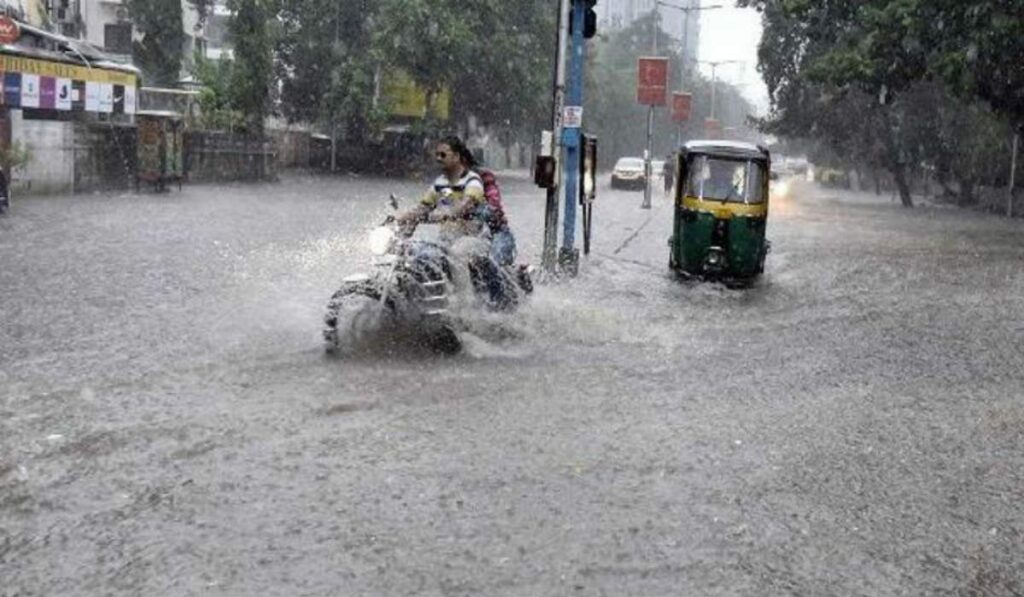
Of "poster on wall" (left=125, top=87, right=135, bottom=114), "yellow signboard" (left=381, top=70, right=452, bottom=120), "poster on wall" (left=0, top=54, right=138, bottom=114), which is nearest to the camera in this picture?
"poster on wall" (left=0, top=54, right=138, bottom=114)

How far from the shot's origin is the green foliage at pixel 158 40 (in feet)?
162

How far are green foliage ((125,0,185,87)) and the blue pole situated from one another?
3752cm

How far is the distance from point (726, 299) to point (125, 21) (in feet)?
156

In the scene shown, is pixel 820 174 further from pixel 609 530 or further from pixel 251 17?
pixel 609 530

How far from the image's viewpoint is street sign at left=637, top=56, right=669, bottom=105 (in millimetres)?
32938

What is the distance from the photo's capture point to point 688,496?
561 cm

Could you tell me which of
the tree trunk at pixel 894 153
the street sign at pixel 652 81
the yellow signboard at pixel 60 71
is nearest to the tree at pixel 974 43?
the street sign at pixel 652 81

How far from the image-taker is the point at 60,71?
2662 centimetres

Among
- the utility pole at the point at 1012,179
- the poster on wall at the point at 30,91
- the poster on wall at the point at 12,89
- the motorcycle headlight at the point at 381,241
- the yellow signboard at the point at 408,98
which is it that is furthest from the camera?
the yellow signboard at the point at 408,98

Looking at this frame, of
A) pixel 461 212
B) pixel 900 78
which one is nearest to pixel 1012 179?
pixel 900 78

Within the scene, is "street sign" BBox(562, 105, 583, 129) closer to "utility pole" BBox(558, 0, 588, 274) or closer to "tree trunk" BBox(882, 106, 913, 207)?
"utility pole" BBox(558, 0, 588, 274)

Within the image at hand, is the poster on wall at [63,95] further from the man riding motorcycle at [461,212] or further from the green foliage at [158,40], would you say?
the green foliage at [158,40]

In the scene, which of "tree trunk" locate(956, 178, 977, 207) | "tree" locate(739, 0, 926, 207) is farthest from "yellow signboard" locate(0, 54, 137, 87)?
"tree trunk" locate(956, 178, 977, 207)

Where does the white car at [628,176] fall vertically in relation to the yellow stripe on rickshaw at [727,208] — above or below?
above
